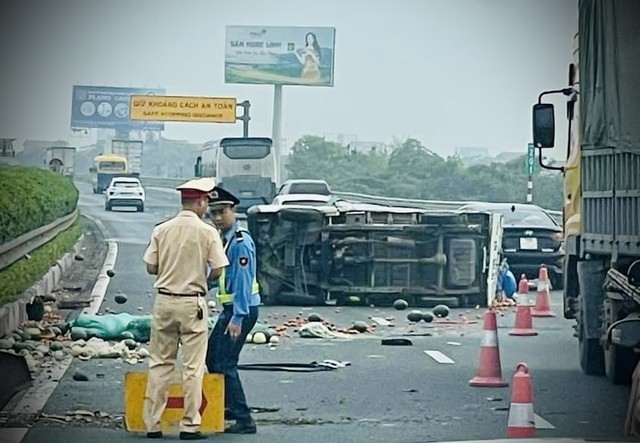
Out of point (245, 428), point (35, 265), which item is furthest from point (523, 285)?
point (35, 265)

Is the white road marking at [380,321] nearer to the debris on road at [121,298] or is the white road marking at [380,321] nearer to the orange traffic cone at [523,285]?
the orange traffic cone at [523,285]

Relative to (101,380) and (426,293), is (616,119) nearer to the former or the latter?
(426,293)

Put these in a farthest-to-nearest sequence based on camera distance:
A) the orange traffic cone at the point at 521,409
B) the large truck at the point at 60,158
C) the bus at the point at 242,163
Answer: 1. the bus at the point at 242,163
2. the large truck at the point at 60,158
3. the orange traffic cone at the point at 521,409

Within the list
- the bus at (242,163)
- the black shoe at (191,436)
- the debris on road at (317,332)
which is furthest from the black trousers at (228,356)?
the bus at (242,163)

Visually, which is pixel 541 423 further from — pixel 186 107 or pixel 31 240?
pixel 31 240

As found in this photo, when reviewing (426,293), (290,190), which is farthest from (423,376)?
(290,190)

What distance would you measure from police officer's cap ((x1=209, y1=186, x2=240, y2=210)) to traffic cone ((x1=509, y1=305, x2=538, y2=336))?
1587 millimetres

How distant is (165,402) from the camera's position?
9.00 m

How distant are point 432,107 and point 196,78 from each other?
1188 mm

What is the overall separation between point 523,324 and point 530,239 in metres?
0.49

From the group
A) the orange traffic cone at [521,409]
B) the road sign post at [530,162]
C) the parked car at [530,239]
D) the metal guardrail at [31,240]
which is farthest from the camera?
the parked car at [530,239]

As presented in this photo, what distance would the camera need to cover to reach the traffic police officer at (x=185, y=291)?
8.97 m

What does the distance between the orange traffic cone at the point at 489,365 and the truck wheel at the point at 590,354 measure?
810 millimetres

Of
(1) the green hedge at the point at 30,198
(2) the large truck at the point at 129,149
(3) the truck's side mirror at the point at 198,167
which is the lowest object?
(1) the green hedge at the point at 30,198
